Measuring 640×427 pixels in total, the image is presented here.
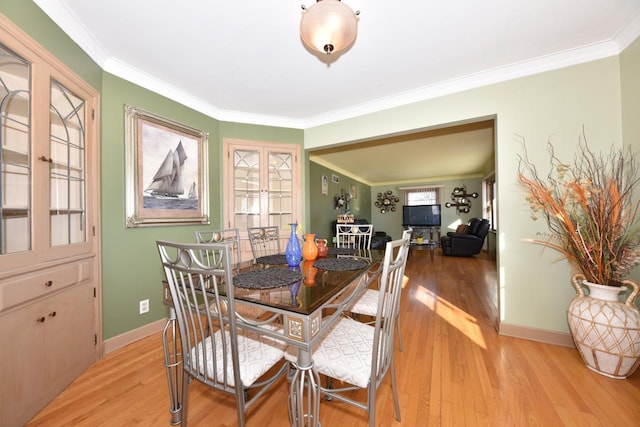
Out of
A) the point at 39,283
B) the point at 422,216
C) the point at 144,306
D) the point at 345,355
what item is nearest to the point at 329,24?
the point at 345,355

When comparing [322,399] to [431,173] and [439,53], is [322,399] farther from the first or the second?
[431,173]

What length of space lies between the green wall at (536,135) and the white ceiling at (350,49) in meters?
0.14

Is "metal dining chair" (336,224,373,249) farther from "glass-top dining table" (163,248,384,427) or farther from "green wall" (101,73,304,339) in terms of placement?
"green wall" (101,73,304,339)

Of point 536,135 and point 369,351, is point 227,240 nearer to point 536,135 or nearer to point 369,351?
point 369,351


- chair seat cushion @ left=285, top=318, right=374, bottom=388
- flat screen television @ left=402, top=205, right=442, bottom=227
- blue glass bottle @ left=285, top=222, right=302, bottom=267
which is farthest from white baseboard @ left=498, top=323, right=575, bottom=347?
flat screen television @ left=402, top=205, right=442, bottom=227

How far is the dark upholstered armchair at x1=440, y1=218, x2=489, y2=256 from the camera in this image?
5656mm

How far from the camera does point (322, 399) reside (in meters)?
1.39

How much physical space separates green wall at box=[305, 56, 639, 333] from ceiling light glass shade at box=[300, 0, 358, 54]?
166cm

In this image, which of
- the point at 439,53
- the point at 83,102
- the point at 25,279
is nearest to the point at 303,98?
the point at 439,53

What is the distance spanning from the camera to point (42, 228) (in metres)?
1.34

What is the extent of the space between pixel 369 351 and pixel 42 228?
1995mm

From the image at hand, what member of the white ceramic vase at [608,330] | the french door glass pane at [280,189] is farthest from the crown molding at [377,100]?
the white ceramic vase at [608,330]

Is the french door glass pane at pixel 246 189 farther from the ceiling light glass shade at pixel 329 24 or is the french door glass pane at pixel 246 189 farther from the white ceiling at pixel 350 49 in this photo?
the ceiling light glass shade at pixel 329 24

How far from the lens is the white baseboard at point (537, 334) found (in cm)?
190
